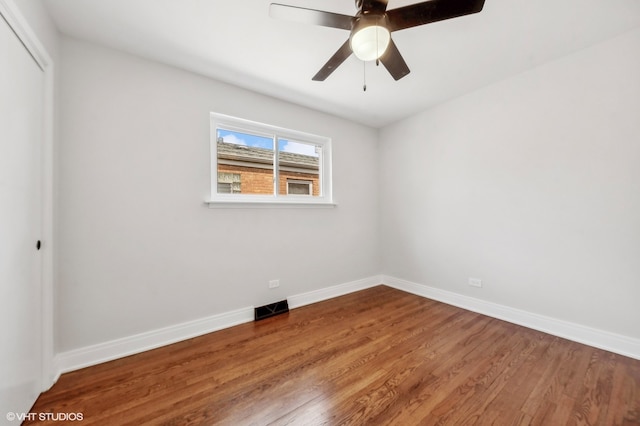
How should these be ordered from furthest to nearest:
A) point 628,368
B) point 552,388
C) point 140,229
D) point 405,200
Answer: point 405,200 < point 140,229 < point 628,368 < point 552,388

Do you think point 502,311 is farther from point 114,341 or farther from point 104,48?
point 104,48

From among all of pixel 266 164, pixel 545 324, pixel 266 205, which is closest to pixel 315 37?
pixel 266 164

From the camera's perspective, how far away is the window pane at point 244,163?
2.47 meters

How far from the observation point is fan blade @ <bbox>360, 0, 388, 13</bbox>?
1214 mm

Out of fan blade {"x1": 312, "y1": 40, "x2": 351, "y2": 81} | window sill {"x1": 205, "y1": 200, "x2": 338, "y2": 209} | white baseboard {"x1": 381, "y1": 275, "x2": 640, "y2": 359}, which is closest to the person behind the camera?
fan blade {"x1": 312, "y1": 40, "x2": 351, "y2": 81}

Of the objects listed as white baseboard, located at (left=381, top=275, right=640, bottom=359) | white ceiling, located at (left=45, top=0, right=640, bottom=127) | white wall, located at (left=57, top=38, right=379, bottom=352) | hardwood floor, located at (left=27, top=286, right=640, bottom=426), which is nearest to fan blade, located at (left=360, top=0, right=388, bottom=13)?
white ceiling, located at (left=45, top=0, right=640, bottom=127)

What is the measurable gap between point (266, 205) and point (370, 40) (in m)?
1.81

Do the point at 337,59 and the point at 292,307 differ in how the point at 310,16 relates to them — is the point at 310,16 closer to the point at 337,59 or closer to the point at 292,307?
the point at 337,59

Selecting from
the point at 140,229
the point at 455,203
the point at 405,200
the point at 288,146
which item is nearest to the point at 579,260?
the point at 455,203

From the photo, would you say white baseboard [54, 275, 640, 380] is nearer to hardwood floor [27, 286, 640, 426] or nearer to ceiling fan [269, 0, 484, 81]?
hardwood floor [27, 286, 640, 426]

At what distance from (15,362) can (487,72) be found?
404 cm

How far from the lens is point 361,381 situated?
5.10ft

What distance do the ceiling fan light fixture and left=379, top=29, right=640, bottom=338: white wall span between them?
6.29ft

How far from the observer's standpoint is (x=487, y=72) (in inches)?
90.6
